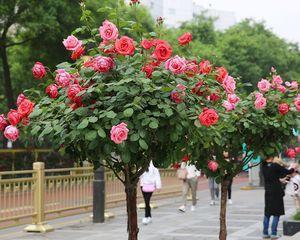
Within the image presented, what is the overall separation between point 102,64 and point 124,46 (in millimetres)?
214

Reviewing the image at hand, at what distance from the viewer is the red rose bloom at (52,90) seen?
16.4 ft

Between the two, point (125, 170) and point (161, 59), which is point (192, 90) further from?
point (125, 170)

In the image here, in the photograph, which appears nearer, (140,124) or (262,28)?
(140,124)

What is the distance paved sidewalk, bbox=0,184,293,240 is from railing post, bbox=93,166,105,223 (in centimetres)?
24

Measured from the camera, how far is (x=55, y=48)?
25.0 metres

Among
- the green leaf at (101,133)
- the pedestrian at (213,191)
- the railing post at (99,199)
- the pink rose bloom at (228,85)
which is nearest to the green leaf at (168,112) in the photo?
the green leaf at (101,133)

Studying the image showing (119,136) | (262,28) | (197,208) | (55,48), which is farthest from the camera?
(262,28)

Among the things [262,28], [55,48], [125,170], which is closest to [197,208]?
[55,48]

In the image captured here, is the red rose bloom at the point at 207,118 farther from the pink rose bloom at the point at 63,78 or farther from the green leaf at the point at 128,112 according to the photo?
the pink rose bloom at the point at 63,78

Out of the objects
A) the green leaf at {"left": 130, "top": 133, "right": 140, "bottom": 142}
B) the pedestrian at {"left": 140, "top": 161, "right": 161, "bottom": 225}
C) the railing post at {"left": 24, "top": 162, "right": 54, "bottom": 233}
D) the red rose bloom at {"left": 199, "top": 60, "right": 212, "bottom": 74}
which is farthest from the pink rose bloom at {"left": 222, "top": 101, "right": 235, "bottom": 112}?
the pedestrian at {"left": 140, "top": 161, "right": 161, "bottom": 225}

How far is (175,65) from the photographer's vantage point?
15.2 ft

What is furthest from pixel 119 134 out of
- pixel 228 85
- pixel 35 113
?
pixel 228 85

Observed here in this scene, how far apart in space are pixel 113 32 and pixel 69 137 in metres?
0.88

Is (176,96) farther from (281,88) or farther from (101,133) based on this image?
(281,88)
